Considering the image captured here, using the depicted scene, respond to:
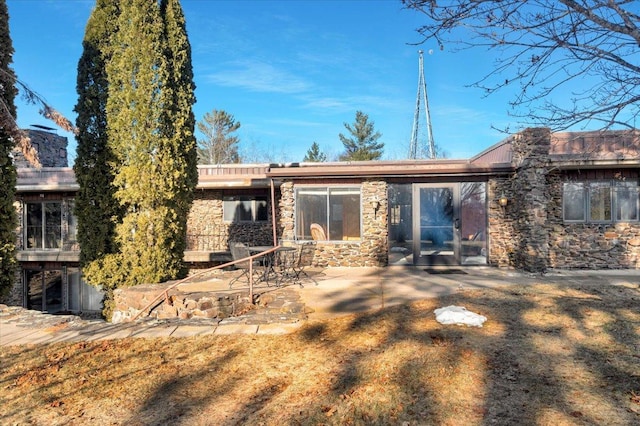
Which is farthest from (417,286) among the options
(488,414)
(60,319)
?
(60,319)

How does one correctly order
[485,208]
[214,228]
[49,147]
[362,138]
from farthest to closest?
[362,138] < [49,147] < [214,228] < [485,208]

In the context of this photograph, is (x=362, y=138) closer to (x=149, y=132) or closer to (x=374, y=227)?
(x=374, y=227)

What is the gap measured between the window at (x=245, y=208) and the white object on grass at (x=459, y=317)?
951cm

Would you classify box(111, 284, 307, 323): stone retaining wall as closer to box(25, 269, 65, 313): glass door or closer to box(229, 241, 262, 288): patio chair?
box(229, 241, 262, 288): patio chair

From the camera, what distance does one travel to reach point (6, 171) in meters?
6.80

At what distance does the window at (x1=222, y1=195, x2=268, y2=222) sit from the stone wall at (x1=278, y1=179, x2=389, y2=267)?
4.33 m

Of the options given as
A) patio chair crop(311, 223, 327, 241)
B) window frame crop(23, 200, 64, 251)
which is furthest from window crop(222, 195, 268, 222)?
window frame crop(23, 200, 64, 251)

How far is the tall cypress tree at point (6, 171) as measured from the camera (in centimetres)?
666

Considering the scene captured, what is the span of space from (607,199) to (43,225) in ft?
56.6

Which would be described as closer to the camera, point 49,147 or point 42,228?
point 42,228

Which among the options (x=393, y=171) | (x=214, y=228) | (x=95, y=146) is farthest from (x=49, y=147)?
(x=393, y=171)

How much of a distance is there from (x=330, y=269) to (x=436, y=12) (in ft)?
23.8

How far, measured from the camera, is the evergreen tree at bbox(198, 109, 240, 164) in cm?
3250

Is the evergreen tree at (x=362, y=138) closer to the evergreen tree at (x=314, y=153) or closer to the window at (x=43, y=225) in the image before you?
the evergreen tree at (x=314, y=153)
